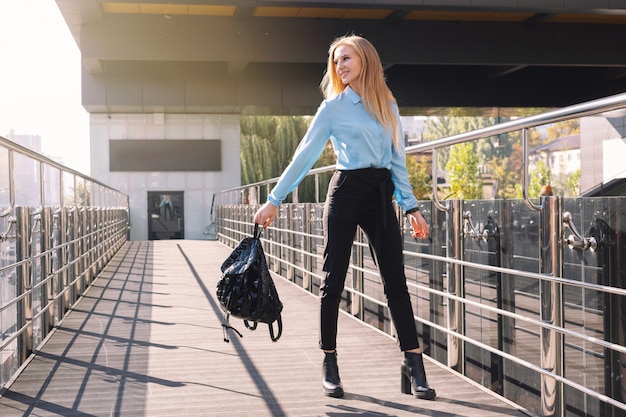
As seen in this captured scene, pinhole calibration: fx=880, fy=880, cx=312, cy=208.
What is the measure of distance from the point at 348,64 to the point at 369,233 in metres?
0.75

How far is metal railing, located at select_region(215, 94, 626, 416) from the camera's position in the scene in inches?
125

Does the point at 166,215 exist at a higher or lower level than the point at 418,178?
lower

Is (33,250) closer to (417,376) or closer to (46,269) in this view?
(46,269)

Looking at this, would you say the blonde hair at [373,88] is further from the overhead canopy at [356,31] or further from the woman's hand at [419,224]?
the overhead canopy at [356,31]

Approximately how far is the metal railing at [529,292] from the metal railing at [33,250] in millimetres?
2262

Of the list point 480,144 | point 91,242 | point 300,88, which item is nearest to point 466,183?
point 480,144

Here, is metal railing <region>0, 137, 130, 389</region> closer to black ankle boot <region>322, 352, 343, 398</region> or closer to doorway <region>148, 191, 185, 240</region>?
black ankle boot <region>322, 352, 343, 398</region>

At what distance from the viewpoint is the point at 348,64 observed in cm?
382

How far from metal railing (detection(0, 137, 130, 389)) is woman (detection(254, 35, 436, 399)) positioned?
5.43ft

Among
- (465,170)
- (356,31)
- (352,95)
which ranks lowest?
(352,95)

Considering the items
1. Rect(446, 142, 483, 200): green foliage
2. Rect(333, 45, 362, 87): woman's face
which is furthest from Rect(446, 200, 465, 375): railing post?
Rect(446, 142, 483, 200): green foliage

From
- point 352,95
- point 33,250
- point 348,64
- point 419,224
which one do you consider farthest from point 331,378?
point 33,250

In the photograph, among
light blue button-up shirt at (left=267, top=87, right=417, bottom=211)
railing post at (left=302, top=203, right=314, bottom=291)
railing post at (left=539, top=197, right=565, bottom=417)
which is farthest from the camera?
railing post at (left=302, top=203, right=314, bottom=291)

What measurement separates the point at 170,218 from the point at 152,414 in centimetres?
2603
